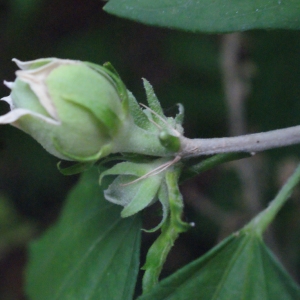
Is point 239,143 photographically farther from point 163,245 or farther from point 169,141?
point 163,245

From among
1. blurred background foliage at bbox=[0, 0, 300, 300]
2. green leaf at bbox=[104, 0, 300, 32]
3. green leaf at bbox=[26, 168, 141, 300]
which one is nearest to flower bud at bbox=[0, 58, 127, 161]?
green leaf at bbox=[104, 0, 300, 32]

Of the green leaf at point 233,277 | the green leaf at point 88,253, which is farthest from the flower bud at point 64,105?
the green leaf at point 88,253

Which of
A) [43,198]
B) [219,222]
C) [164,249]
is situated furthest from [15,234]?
[164,249]

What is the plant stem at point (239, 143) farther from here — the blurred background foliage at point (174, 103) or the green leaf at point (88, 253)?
the blurred background foliage at point (174, 103)

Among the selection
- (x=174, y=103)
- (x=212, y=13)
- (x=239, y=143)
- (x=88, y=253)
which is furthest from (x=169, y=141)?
(x=174, y=103)

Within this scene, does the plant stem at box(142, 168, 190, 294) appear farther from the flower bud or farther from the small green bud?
the flower bud
